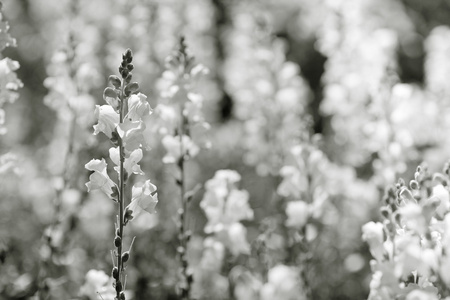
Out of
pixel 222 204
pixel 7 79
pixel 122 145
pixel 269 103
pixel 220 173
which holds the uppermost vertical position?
pixel 269 103

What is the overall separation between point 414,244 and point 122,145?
1.44 meters

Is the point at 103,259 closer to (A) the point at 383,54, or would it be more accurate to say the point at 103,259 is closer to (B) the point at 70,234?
(B) the point at 70,234

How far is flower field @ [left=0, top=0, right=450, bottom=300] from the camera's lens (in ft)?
10.0

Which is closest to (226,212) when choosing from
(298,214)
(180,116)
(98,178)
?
(298,214)

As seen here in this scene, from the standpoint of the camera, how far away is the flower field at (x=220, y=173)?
3.06 meters

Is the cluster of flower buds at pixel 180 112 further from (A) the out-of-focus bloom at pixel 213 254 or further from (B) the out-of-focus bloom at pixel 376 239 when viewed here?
(B) the out-of-focus bloom at pixel 376 239

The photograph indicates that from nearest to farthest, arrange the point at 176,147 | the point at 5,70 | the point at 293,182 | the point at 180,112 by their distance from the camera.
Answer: the point at 5,70 → the point at 176,147 → the point at 180,112 → the point at 293,182

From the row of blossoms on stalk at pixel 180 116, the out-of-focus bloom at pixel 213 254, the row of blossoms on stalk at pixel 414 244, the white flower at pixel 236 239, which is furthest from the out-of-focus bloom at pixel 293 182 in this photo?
the row of blossoms on stalk at pixel 414 244

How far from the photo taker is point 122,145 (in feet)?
9.89

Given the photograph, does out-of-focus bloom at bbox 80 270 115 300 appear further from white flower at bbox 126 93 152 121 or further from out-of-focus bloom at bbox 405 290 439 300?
out-of-focus bloom at bbox 405 290 439 300

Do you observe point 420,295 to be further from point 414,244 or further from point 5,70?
point 5,70

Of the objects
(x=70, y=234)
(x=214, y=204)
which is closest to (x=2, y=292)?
(x=70, y=234)

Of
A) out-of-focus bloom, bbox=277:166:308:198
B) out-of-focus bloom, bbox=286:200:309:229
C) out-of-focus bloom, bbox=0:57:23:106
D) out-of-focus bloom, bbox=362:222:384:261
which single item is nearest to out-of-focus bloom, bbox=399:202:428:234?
out-of-focus bloom, bbox=362:222:384:261

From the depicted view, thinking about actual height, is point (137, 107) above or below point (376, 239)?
above
